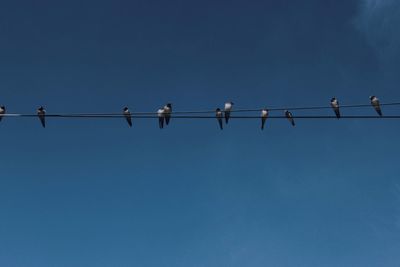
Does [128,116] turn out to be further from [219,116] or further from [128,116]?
→ [219,116]

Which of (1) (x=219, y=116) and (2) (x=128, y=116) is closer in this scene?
(2) (x=128, y=116)

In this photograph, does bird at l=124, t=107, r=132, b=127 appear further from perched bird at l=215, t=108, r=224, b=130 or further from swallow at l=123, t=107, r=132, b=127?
perched bird at l=215, t=108, r=224, b=130

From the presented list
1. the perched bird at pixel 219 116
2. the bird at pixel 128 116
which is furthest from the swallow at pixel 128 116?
the perched bird at pixel 219 116

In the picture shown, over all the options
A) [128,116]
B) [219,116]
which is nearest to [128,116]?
[128,116]

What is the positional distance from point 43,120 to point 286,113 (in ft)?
31.3

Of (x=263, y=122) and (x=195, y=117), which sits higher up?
(x=263, y=122)

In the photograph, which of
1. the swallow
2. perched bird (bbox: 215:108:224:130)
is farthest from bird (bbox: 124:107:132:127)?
perched bird (bbox: 215:108:224:130)

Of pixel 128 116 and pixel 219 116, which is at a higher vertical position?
pixel 219 116

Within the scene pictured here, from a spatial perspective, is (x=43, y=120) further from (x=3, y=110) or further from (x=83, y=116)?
(x=83, y=116)

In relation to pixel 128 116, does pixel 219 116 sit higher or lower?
higher

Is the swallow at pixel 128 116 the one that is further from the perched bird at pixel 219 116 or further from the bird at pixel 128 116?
the perched bird at pixel 219 116

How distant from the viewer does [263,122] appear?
868 inches

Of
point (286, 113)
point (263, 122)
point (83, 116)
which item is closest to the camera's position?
point (83, 116)

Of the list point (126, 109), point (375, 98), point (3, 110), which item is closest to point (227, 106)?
point (126, 109)
